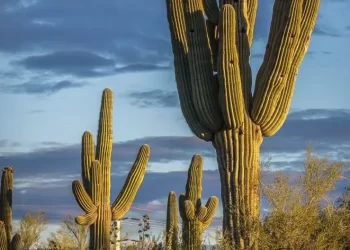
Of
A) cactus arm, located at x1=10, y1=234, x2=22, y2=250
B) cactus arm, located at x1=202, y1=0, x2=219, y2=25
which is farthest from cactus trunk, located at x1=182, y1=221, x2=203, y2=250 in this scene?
cactus arm, located at x1=10, y1=234, x2=22, y2=250

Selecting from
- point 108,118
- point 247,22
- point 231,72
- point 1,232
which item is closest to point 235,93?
point 231,72

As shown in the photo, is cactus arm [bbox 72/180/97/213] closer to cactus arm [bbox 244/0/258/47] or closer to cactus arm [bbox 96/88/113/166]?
cactus arm [bbox 96/88/113/166]

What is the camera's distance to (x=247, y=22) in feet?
59.6

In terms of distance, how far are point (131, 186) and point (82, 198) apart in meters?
1.19

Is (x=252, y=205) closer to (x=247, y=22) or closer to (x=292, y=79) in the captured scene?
(x=292, y=79)

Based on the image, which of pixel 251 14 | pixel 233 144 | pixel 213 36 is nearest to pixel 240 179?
pixel 233 144

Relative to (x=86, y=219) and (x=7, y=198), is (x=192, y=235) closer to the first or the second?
(x=86, y=219)

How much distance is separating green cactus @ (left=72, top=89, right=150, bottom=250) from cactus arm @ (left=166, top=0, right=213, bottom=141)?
1.61 meters

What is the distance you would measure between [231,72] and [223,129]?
124cm

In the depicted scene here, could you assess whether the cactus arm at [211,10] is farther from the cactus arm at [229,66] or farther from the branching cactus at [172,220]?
the branching cactus at [172,220]

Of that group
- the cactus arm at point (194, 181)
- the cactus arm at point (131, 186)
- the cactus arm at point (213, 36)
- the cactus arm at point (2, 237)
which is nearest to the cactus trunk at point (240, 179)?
the cactus arm at point (194, 181)

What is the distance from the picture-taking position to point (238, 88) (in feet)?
55.7

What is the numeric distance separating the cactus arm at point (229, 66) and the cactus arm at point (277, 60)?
0.57 meters

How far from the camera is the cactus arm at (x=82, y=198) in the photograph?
17.8 meters
